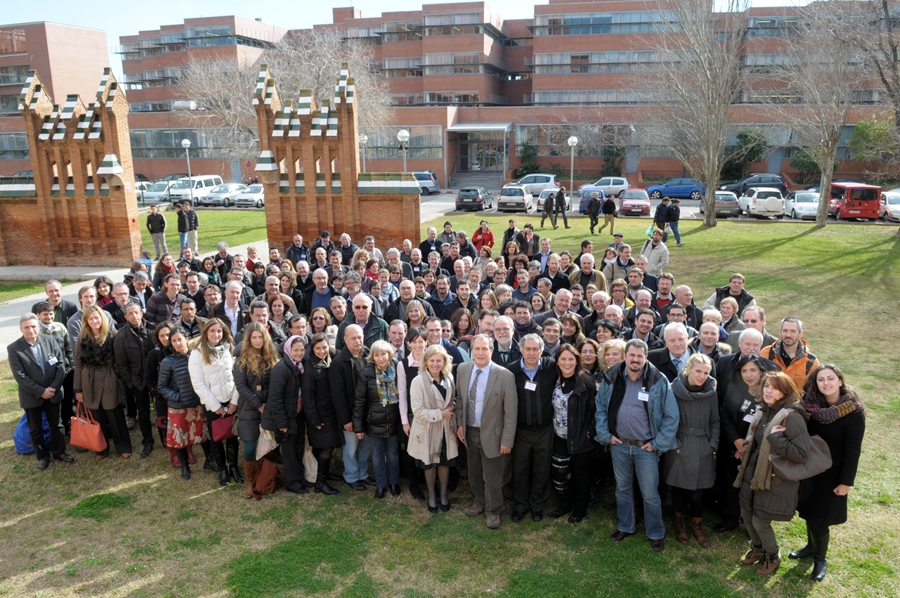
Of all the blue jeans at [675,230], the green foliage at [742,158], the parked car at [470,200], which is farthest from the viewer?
the green foliage at [742,158]

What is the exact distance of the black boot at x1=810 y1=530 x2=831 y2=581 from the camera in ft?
15.8

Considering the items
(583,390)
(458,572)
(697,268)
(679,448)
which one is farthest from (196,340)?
(697,268)

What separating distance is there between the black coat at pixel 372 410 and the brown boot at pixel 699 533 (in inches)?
113

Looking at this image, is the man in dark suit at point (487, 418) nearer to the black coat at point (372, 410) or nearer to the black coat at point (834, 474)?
the black coat at point (372, 410)

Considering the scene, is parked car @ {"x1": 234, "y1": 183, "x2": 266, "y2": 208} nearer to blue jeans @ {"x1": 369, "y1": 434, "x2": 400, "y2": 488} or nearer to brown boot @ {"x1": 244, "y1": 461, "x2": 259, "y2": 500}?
brown boot @ {"x1": 244, "y1": 461, "x2": 259, "y2": 500}

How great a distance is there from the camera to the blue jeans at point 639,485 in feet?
16.9

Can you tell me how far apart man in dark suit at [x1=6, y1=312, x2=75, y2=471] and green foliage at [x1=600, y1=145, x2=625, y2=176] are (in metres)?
42.7

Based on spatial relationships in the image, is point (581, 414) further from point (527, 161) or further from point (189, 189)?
point (527, 161)

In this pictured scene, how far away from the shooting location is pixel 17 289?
15.8m

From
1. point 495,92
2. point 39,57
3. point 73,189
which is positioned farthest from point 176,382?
point 39,57

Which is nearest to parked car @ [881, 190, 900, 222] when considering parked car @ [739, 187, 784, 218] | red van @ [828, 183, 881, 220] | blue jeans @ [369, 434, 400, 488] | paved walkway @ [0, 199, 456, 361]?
red van @ [828, 183, 881, 220]

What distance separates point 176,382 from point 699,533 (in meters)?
5.21

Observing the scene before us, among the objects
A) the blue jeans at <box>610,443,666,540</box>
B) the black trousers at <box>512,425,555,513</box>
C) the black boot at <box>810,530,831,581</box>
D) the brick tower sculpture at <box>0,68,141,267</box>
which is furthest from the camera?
the brick tower sculpture at <box>0,68,141,267</box>

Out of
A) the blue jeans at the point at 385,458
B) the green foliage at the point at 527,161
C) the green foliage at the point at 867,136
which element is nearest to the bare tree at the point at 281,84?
the green foliage at the point at 527,161
